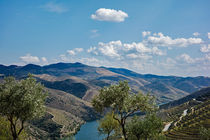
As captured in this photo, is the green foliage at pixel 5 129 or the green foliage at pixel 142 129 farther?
the green foliage at pixel 142 129

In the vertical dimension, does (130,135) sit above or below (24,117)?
below

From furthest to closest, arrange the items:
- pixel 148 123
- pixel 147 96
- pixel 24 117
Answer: pixel 148 123 < pixel 147 96 < pixel 24 117

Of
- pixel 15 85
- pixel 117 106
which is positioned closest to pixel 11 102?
pixel 15 85

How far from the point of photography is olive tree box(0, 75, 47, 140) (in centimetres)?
2583

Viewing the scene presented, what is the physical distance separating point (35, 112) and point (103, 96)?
38.2ft

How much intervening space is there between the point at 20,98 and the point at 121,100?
16420mm

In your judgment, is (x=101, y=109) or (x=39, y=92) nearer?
(x=39, y=92)

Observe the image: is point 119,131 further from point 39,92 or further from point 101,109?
point 39,92

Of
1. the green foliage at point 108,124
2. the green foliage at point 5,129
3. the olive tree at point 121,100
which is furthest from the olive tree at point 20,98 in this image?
the green foliage at point 108,124

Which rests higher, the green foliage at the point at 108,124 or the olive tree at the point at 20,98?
the olive tree at the point at 20,98

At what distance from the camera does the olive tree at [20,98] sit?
25.8 metres

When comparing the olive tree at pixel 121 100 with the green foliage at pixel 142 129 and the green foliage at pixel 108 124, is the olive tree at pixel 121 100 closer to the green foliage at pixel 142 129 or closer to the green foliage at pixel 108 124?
the green foliage at pixel 142 129

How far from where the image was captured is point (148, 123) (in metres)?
41.8

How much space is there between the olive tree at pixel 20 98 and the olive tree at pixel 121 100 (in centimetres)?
1052
